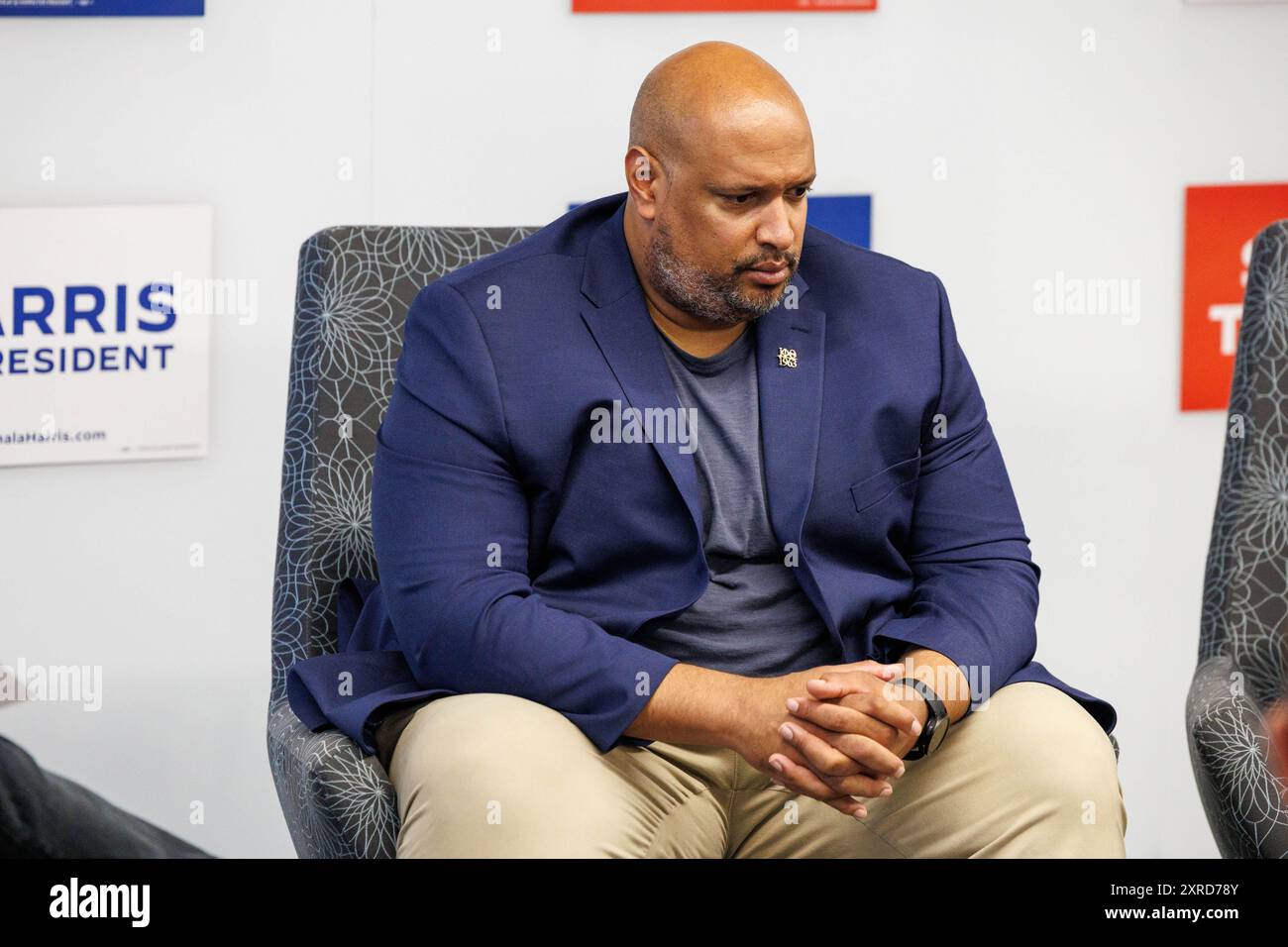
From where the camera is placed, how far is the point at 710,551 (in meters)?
1.71

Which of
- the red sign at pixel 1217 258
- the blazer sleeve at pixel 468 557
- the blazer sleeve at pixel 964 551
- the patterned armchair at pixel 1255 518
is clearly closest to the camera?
the blazer sleeve at pixel 468 557

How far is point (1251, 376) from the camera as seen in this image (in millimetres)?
1962

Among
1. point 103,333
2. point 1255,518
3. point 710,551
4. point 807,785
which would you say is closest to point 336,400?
point 710,551

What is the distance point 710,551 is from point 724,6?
121 centimetres

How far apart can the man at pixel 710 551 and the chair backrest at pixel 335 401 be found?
13 centimetres

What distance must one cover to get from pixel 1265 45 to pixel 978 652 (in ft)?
5.23

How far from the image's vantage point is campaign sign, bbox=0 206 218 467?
2447mm

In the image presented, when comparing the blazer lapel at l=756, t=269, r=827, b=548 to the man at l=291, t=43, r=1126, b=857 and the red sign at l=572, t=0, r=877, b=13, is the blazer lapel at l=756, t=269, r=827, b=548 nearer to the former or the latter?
the man at l=291, t=43, r=1126, b=857

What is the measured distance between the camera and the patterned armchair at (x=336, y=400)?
195 centimetres

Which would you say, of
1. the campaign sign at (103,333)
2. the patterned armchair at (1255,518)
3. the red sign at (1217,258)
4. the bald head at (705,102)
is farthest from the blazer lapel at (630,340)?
the red sign at (1217,258)

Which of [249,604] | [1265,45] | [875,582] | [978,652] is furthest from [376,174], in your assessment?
[1265,45]

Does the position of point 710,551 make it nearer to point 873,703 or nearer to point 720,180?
point 873,703

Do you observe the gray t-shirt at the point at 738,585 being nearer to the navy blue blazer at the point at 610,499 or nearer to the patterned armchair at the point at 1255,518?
the navy blue blazer at the point at 610,499

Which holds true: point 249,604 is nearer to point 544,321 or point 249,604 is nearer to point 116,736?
point 116,736
